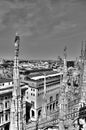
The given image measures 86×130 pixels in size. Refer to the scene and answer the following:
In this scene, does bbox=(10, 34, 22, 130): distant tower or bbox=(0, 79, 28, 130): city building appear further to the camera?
bbox=(0, 79, 28, 130): city building

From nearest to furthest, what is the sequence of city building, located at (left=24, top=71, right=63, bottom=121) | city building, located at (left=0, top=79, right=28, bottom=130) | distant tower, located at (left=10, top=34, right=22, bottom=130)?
distant tower, located at (left=10, top=34, right=22, bottom=130), city building, located at (left=0, top=79, right=28, bottom=130), city building, located at (left=24, top=71, right=63, bottom=121)

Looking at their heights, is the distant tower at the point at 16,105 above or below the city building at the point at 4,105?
above

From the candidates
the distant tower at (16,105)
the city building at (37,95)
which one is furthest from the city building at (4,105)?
the distant tower at (16,105)

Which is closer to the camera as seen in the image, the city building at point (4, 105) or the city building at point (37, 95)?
the city building at point (4, 105)

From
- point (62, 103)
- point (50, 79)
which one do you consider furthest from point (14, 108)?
point (50, 79)

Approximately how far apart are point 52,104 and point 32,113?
6.39m

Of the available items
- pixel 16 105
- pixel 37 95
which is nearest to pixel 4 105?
pixel 37 95

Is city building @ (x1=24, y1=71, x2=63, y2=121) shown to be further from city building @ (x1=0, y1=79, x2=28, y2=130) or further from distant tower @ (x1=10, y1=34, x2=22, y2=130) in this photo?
distant tower @ (x1=10, y1=34, x2=22, y2=130)

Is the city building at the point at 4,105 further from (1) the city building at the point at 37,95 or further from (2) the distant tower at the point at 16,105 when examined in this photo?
(2) the distant tower at the point at 16,105

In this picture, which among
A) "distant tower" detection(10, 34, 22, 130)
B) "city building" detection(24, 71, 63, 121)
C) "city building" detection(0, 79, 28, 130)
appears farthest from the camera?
"city building" detection(24, 71, 63, 121)

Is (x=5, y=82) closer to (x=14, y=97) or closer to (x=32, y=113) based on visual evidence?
(x=32, y=113)

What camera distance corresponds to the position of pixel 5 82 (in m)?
31.6

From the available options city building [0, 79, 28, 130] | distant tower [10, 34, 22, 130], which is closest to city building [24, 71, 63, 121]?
city building [0, 79, 28, 130]

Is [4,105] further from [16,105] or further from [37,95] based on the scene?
[16,105]
